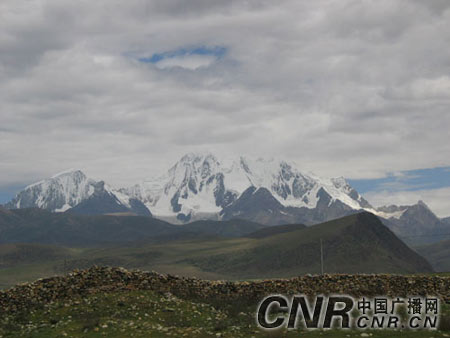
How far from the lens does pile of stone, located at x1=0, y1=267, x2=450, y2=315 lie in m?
35.3

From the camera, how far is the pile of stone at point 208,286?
35.3 m

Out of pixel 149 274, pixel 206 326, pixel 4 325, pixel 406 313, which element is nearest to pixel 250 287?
pixel 149 274

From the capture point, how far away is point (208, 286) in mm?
39750

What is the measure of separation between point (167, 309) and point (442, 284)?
18962mm

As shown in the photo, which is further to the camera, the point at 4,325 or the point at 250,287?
the point at 250,287

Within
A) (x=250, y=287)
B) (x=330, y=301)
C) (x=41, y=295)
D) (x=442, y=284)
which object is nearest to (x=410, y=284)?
(x=442, y=284)

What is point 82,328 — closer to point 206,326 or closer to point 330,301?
point 206,326

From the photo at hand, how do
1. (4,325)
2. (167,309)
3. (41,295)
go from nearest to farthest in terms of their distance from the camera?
(4,325) < (167,309) < (41,295)

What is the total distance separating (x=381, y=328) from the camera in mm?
26094

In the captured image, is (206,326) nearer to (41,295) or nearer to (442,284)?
(41,295)

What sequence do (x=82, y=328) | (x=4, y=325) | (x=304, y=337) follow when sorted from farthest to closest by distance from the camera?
(x=4, y=325), (x=82, y=328), (x=304, y=337)

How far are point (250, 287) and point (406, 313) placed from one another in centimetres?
1380

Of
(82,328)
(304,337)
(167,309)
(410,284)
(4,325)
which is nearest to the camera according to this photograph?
(304,337)

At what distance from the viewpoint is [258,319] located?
3059 centimetres
